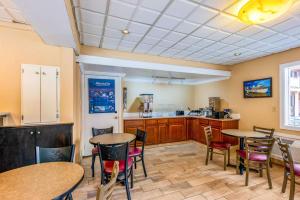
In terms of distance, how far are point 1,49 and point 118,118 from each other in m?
2.70

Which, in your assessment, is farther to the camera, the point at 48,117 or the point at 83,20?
the point at 48,117

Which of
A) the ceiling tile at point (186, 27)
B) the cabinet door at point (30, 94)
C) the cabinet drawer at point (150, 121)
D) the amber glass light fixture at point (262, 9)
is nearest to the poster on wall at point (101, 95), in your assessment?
the cabinet drawer at point (150, 121)

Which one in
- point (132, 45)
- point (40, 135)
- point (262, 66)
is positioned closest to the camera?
point (40, 135)

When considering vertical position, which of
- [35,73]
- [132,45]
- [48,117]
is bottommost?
[48,117]

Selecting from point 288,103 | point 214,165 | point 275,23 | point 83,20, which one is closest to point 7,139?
point 83,20

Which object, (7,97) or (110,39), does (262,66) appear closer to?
(110,39)

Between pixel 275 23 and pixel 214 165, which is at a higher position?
pixel 275 23

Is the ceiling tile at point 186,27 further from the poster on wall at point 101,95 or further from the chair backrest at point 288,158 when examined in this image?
the poster on wall at point 101,95

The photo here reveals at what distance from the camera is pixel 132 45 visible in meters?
3.06

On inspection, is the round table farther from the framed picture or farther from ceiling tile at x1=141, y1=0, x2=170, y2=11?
the framed picture

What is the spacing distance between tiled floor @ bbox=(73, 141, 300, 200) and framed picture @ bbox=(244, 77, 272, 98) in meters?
1.68

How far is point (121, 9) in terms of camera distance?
188 cm

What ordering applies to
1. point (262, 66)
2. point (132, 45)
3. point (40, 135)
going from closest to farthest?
point (40, 135), point (132, 45), point (262, 66)

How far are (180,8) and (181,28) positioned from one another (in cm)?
51
